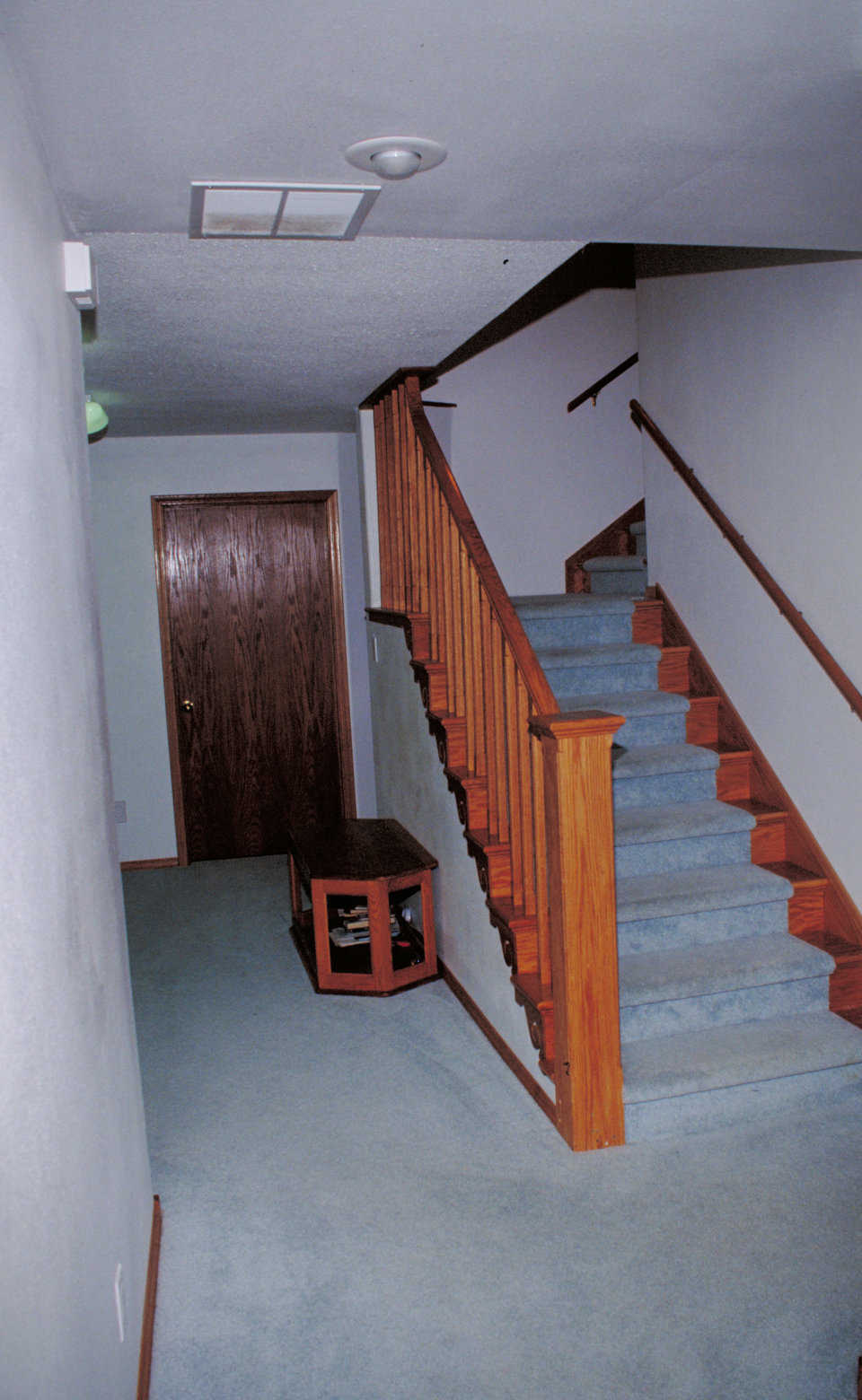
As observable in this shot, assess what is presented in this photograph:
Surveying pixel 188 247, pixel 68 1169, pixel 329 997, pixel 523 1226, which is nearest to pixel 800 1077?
pixel 523 1226

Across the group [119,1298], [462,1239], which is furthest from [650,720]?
[119,1298]

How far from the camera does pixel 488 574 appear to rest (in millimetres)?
3266

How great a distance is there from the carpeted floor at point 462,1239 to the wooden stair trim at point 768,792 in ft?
2.09

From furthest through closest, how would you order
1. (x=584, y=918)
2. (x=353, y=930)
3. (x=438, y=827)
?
1. (x=353, y=930)
2. (x=438, y=827)
3. (x=584, y=918)

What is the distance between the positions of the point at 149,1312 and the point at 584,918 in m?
1.33

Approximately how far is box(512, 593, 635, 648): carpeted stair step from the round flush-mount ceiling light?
8.66ft

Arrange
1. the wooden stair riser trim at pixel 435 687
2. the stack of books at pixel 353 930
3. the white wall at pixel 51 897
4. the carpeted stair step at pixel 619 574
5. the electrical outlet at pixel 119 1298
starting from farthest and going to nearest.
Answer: the carpeted stair step at pixel 619 574, the stack of books at pixel 353 930, the wooden stair riser trim at pixel 435 687, the electrical outlet at pixel 119 1298, the white wall at pixel 51 897

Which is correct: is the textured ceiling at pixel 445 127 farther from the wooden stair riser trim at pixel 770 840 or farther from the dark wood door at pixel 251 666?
the dark wood door at pixel 251 666

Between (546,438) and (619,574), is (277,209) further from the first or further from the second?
(546,438)

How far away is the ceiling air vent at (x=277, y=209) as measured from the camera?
7.14 ft

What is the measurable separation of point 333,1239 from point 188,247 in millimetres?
2376

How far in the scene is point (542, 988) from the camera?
298 cm

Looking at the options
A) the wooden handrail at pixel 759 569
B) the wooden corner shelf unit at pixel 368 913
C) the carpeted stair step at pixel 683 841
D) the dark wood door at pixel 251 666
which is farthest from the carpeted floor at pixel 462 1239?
the dark wood door at pixel 251 666

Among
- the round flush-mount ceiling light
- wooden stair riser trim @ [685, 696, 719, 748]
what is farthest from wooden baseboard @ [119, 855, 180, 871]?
the round flush-mount ceiling light
